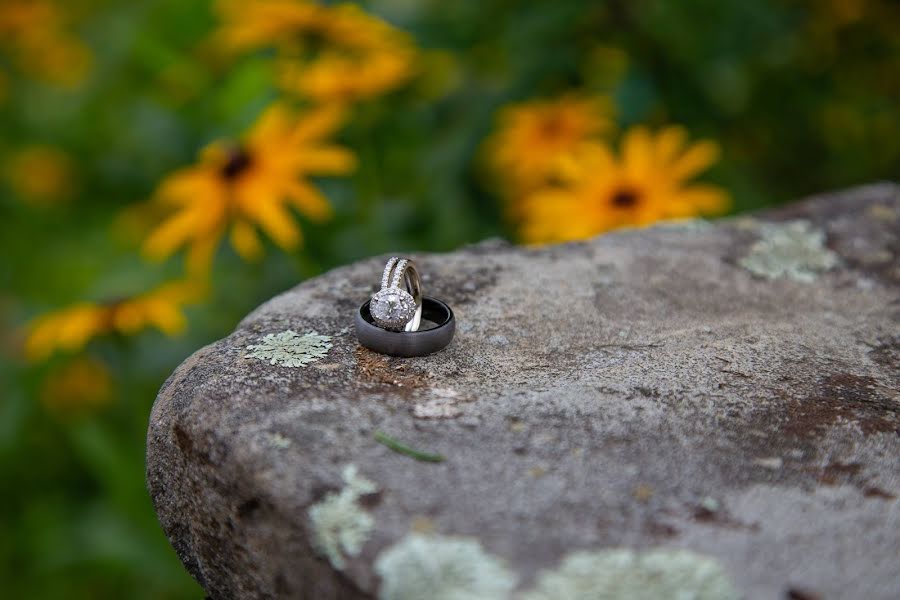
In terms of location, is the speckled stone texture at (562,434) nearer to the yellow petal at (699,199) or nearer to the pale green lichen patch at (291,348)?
the pale green lichen patch at (291,348)

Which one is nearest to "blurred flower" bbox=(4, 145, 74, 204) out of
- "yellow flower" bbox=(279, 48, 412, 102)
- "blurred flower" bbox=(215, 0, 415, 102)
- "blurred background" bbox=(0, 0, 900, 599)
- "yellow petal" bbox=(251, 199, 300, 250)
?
"blurred background" bbox=(0, 0, 900, 599)

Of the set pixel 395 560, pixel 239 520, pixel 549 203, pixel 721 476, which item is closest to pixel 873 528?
pixel 721 476

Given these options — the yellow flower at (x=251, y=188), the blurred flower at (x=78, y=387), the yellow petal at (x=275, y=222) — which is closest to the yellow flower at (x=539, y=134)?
the yellow flower at (x=251, y=188)

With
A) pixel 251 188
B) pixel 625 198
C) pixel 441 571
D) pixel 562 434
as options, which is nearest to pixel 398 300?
pixel 562 434

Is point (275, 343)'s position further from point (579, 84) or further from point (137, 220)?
point (137, 220)

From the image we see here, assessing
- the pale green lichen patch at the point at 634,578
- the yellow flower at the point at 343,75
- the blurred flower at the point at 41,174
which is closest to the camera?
the pale green lichen patch at the point at 634,578

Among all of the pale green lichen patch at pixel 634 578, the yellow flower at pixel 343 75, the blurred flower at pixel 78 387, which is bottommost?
the pale green lichen patch at pixel 634 578

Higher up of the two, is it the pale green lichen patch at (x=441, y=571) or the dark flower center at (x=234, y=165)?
the dark flower center at (x=234, y=165)
